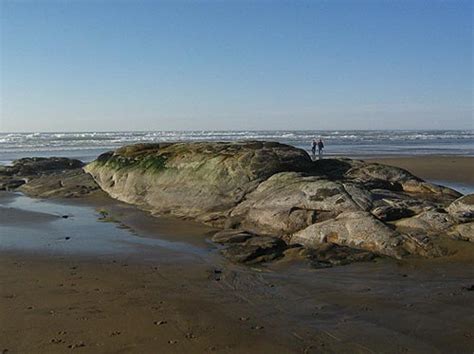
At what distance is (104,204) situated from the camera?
1631 cm

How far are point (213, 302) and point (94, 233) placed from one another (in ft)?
19.2

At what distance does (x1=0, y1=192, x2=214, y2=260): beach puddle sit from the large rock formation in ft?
2.66

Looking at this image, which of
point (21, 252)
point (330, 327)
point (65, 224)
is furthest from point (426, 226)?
point (65, 224)

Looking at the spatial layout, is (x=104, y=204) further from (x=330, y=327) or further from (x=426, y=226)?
(x=330, y=327)

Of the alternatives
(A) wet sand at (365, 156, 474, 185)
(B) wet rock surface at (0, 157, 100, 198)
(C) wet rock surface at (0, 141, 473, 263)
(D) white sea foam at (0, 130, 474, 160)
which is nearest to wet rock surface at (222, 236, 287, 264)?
(C) wet rock surface at (0, 141, 473, 263)

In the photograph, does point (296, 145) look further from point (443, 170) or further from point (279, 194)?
point (279, 194)

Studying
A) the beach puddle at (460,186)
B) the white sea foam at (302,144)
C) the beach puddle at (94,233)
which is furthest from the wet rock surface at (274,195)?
the white sea foam at (302,144)

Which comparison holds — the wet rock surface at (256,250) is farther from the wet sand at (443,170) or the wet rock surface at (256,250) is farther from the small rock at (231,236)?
the wet sand at (443,170)

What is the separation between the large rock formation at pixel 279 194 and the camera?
9.79 metres

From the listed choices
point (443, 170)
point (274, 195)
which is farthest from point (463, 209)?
point (443, 170)

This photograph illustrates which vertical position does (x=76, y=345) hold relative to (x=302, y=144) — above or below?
above

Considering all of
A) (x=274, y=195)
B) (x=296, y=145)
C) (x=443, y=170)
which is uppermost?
(x=274, y=195)

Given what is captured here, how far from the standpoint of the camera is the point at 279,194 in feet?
39.7

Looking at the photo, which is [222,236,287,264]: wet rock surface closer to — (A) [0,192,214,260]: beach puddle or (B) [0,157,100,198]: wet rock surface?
(A) [0,192,214,260]: beach puddle
